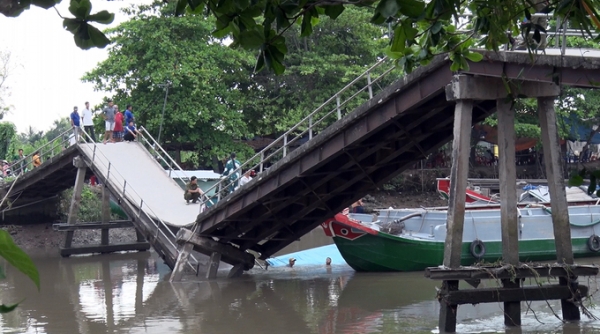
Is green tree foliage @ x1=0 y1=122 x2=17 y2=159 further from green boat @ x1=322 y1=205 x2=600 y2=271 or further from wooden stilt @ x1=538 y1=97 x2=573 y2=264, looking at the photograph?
wooden stilt @ x1=538 y1=97 x2=573 y2=264

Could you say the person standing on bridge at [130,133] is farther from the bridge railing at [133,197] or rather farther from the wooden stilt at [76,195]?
the wooden stilt at [76,195]

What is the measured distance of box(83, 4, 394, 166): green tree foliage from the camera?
108 feet

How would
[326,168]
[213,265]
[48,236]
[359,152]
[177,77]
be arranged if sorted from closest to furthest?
[359,152]
[326,168]
[213,265]
[48,236]
[177,77]

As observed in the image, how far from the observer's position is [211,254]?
18016mm

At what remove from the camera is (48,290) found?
17406 millimetres

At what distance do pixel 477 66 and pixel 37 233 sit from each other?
20.1 m

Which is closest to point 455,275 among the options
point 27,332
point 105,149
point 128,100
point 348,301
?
point 348,301

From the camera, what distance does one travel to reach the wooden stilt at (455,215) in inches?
441

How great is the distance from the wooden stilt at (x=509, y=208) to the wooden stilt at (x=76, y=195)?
558 inches

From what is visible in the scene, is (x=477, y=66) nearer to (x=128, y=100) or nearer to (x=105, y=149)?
(x=105, y=149)

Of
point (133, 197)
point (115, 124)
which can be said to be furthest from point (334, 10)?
point (115, 124)

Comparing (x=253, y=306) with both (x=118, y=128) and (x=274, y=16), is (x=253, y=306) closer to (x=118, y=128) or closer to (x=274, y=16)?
(x=274, y=16)

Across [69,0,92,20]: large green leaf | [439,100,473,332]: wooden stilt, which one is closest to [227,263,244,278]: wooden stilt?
[439,100,473,332]: wooden stilt

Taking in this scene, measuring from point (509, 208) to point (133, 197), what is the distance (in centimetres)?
1122
